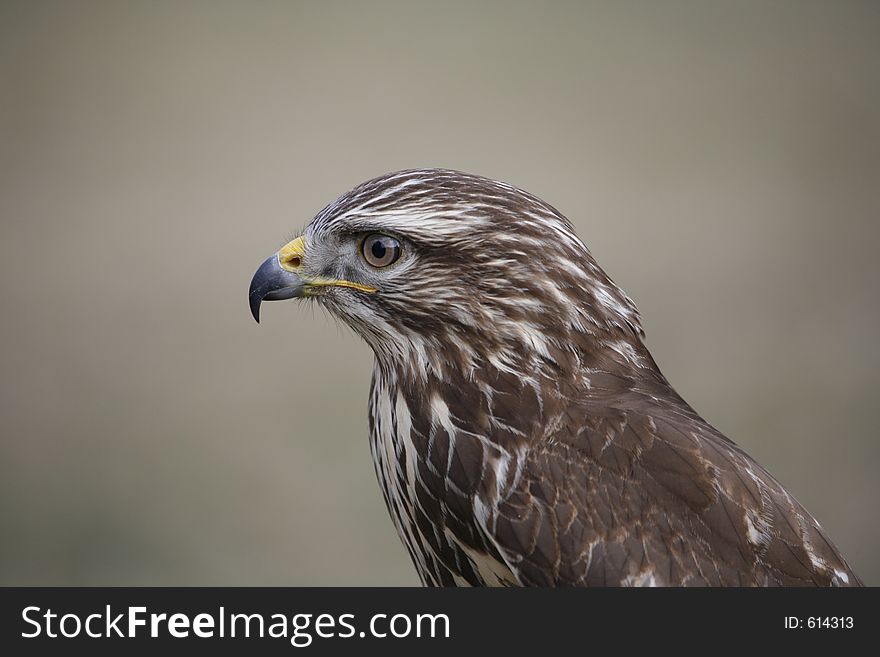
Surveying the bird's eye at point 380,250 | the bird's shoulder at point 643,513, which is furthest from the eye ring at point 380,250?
the bird's shoulder at point 643,513

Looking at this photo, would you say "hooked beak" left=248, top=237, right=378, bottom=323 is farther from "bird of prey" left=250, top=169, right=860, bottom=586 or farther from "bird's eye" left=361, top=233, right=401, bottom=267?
"bird's eye" left=361, top=233, right=401, bottom=267

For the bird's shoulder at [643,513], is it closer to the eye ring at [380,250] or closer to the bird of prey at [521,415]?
the bird of prey at [521,415]

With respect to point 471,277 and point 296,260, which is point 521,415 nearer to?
point 471,277

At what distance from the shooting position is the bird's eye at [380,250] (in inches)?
93.4

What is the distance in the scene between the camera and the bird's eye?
7.79ft

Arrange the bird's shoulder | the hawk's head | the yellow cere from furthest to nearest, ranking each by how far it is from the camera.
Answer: the yellow cere, the hawk's head, the bird's shoulder

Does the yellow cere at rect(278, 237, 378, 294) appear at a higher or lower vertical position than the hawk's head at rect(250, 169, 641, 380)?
higher

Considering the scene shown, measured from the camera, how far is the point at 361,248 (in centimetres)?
243

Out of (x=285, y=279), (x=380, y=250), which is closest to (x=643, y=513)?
(x=380, y=250)

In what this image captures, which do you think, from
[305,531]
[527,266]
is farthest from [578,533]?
[305,531]

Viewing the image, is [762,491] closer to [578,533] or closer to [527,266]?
[578,533]

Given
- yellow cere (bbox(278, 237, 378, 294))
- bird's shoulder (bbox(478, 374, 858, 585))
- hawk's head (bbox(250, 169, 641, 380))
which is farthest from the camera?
yellow cere (bbox(278, 237, 378, 294))

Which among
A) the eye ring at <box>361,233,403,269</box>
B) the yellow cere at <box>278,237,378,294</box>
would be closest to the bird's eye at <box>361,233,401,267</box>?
the eye ring at <box>361,233,403,269</box>

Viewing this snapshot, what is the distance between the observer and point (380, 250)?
7.86ft
